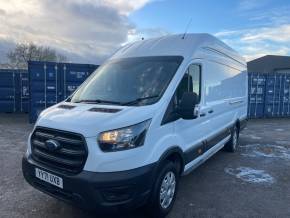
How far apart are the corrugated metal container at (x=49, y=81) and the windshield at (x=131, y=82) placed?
767 cm

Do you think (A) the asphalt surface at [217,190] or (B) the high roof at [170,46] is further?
(B) the high roof at [170,46]

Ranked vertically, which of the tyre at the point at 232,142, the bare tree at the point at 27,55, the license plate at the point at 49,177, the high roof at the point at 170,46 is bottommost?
the tyre at the point at 232,142

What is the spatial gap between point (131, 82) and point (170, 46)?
0.92 metres

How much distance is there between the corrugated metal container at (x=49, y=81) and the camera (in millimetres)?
11523

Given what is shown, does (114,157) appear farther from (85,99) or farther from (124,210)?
(85,99)

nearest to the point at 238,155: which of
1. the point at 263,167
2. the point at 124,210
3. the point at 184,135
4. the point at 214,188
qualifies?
the point at 263,167

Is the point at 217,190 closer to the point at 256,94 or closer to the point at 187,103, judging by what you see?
the point at 187,103

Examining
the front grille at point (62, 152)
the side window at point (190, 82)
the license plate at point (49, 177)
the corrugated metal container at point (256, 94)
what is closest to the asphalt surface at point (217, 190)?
the license plate at point (49, 177)

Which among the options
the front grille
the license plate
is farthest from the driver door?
the license plate

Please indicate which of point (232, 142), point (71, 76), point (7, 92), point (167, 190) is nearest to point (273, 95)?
point (232, 142)

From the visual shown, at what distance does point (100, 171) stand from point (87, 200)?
34cm

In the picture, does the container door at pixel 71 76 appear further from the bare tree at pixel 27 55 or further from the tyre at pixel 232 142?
the bare tree at pixel 27 55

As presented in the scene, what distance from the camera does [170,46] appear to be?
4.49m

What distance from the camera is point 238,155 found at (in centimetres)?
749
